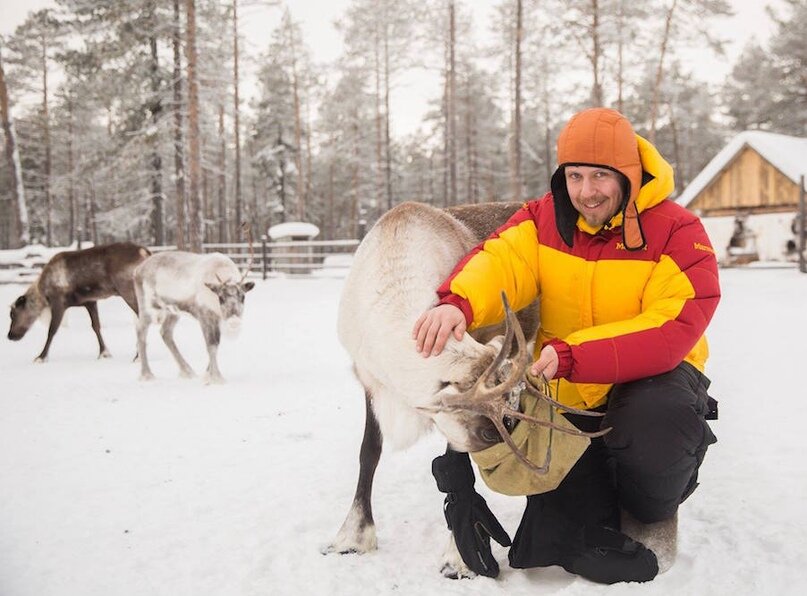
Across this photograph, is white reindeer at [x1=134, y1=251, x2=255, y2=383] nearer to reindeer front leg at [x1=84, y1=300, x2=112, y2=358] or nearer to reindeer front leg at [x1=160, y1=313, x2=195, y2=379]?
reindeer front leg at [x1=160, y1=313, x2=195, y2=379]

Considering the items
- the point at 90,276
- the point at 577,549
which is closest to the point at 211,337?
the point at 90,276

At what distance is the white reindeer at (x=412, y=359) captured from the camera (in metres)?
1.91

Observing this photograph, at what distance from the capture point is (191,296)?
627cm

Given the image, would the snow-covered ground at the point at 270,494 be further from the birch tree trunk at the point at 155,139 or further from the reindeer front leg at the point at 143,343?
the birch tree trunk at the point at 155,139

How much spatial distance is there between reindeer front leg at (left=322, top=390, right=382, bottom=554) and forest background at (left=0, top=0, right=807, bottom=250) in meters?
12.0

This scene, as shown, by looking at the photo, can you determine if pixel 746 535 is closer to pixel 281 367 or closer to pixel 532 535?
pixel 532 535

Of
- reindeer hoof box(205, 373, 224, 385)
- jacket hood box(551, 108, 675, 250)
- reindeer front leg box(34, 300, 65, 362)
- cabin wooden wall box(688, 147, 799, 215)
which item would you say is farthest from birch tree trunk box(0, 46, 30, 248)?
cabin wooden wall box(688, 147, 799, 215)

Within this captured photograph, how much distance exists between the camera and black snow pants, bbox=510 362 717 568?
1.94 metres

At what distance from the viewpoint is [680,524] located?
2.48 m

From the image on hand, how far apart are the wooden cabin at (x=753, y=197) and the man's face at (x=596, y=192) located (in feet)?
52.5

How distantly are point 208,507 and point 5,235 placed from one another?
55.9m

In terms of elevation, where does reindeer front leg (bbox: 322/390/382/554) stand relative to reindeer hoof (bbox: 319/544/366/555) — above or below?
above

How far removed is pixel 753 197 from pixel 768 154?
1.20 metres

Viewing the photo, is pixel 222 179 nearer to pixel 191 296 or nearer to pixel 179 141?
pixel 179 141
